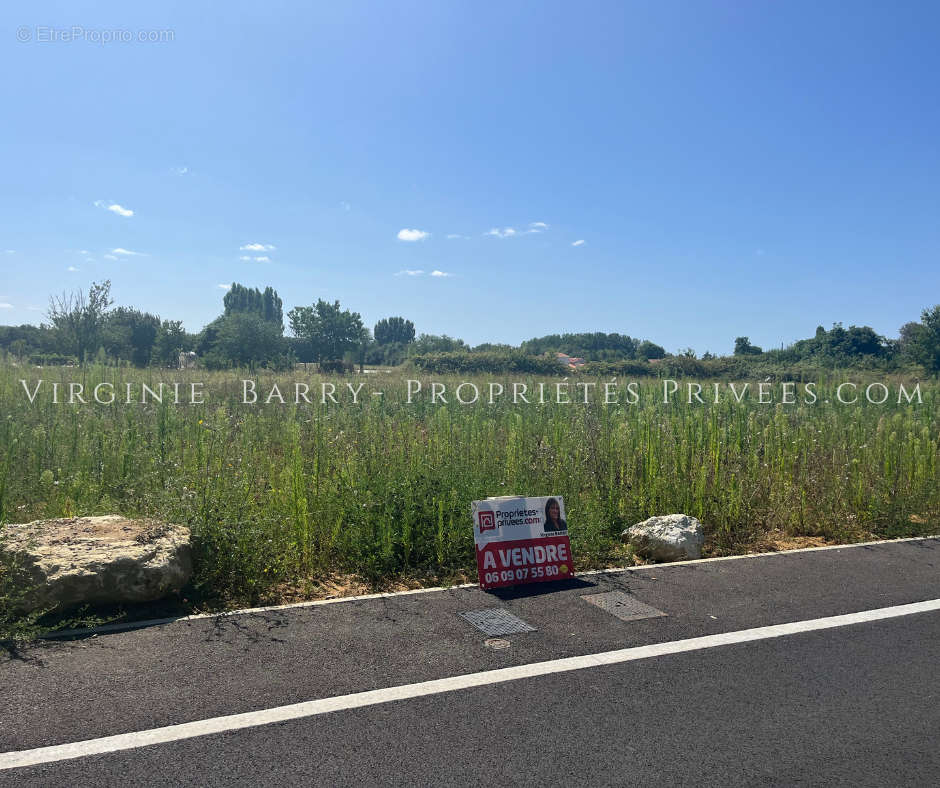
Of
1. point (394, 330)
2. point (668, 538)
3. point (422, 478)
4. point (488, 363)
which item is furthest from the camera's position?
point (394, 330)

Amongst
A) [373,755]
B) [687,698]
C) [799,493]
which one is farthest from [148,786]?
[799,493]

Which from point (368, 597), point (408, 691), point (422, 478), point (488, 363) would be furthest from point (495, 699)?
point (488, 363)

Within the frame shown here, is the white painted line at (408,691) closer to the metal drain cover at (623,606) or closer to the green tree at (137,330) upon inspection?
the metal drain cover at (623,606)

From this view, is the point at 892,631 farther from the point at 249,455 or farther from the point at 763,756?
the point at 249,455

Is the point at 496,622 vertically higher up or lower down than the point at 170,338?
lower down

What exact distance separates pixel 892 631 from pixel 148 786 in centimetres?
469

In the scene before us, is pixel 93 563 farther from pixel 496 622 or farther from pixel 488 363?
pixel 488 363

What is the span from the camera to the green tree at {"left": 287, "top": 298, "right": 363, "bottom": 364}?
6706cm

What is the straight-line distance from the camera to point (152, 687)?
354 cm

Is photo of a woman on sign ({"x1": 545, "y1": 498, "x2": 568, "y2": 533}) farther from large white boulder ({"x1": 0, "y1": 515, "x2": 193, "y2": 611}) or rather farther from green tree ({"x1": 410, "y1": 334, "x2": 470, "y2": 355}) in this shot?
green tree ({"x1": 410, "y1": 334, "x2": 470, "y2": 355})

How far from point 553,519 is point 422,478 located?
146 cm

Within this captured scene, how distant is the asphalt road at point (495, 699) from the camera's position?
287cm

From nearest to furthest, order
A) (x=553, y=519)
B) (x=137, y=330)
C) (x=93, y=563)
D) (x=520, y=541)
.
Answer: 1. (x=93, y=563)
2. (x=520, y=541)
3. (x=553, y=519)
4. (x=137, y=330)

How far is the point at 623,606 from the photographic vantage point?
16.5 ft
